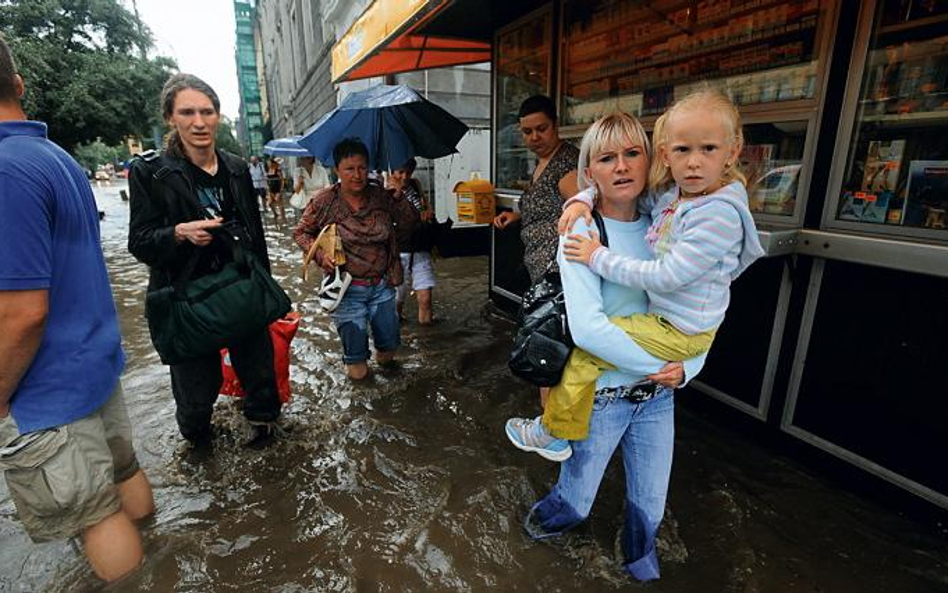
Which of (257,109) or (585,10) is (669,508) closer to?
(585,10)

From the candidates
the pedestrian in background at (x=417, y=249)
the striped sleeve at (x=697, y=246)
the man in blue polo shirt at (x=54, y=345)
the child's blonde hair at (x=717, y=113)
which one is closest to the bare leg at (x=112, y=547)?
the man in blue polo shirt at (x=54, y=345)

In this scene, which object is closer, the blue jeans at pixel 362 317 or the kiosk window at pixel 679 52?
the kiosk window at pixel 679 52

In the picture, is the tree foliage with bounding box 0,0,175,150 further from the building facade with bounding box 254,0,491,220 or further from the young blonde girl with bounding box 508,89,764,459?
the young blonde girl with bounding box 508,89,764,459

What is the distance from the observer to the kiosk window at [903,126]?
215 centimetres

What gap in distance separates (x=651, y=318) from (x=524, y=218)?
1.56 m

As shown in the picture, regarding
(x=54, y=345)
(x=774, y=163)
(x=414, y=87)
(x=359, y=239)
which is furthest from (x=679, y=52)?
(x=414, y=87)

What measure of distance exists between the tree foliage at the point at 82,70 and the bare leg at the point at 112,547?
18.6 meters

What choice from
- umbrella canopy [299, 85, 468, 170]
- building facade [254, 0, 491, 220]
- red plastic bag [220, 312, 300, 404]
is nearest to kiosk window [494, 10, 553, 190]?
umbrella canopy [299, 85, 468, 170]

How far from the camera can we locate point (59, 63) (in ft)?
53.8

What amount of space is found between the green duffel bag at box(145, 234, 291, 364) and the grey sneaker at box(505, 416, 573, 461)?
1.53m

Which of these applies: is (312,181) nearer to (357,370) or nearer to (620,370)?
(357,370)

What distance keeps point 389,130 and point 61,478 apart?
3706 millimetres

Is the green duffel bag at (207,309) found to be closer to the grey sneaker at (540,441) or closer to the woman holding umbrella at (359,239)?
the woman holding umbrella at (359,239)

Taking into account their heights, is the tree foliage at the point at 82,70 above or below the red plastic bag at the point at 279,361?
above
